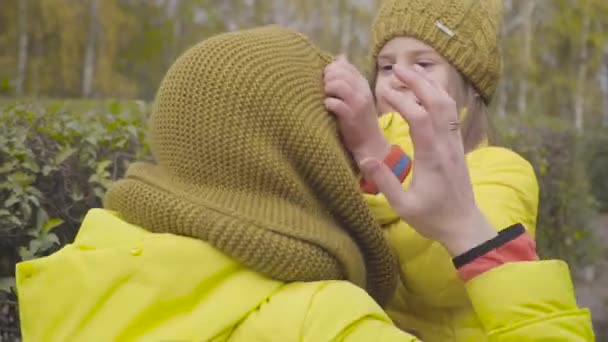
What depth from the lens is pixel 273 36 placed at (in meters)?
1.86

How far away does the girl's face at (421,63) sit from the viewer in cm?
246

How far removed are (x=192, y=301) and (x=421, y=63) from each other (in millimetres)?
1203

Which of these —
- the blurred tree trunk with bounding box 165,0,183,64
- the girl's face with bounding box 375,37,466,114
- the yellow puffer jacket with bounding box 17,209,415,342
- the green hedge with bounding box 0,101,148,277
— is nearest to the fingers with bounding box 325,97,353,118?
the yellow puffer jacket with bounding box 17,209,415,342

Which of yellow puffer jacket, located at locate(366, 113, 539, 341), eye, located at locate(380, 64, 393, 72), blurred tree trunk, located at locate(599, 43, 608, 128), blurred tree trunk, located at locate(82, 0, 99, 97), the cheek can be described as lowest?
blurred tree trunk, located at locate(82, 0, 99, 97)

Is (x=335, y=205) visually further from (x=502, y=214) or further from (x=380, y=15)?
(x=380, y=15)

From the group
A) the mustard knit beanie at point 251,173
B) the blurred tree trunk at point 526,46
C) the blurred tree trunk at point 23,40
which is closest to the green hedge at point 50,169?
the mustard knit beanie at point 251,173

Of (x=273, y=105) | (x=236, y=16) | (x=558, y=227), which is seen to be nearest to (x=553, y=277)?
(x=273, y=105)

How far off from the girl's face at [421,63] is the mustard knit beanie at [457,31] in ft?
0.06

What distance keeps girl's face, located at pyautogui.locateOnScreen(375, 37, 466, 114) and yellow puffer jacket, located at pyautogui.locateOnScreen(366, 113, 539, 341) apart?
370mm

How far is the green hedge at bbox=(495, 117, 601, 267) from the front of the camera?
652 centimetres

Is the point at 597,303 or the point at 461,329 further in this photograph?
the point at 597,303

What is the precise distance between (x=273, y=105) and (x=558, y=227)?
604 cm

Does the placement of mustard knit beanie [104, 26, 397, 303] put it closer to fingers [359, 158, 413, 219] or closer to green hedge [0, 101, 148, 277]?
fingers [359, 158, 413, 219]

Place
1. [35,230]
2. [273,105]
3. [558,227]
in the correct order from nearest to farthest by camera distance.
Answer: [273,105] → [35,230] → [558,227]
